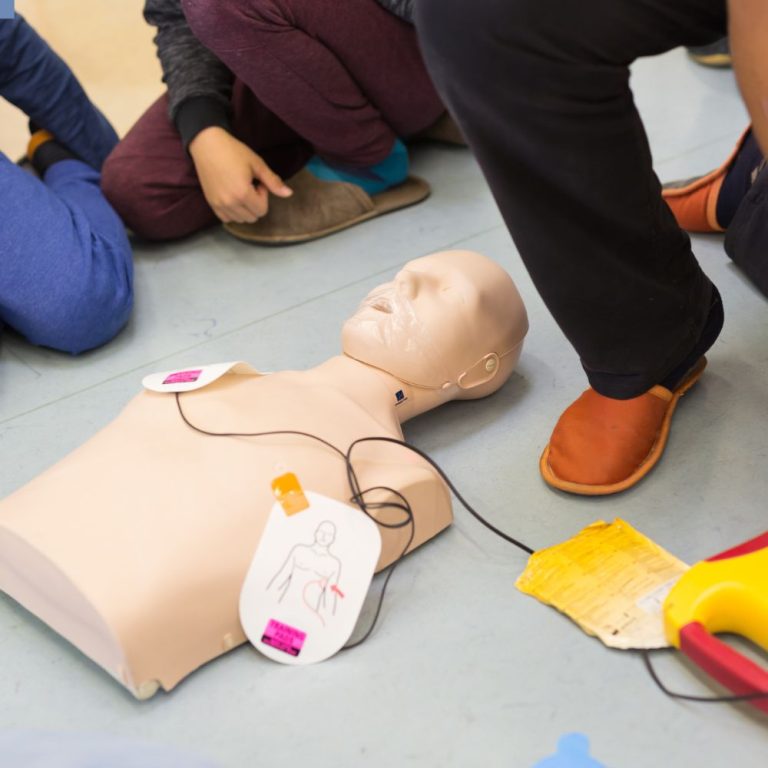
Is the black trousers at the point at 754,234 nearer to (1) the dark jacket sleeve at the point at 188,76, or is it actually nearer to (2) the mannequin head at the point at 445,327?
(2) the mannequin head at the point at 445,327

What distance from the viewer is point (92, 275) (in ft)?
4.63

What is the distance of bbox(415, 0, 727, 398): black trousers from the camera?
0.79 meters

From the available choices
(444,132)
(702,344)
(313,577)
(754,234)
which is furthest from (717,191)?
(313,577)

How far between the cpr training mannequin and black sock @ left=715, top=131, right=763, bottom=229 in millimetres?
420

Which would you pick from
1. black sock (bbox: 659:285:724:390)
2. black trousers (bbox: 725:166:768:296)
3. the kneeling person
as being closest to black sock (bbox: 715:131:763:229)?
black trousers (bbox: 725:166:768:296)

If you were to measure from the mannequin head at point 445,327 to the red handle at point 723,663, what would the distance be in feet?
1.36

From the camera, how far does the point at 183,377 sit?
3.42ft

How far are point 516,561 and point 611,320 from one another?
26 centimetres

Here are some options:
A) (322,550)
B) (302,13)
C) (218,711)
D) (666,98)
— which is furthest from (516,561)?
(666,98)

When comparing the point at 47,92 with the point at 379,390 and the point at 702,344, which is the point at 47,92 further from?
the point at 702,344

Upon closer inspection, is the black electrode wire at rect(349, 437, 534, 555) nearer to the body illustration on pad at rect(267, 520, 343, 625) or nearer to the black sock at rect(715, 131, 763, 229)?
the body illustration on pad at rect(267, 520, 343, 625)

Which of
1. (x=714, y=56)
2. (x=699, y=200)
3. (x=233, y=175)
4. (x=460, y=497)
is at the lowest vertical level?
(x=714, y=56)

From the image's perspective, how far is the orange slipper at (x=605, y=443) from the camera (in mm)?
1029

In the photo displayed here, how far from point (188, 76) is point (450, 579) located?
1.07m
